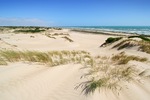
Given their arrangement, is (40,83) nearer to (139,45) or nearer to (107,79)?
(107,79)

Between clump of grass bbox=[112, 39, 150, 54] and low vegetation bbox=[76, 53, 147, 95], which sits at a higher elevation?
low vegetation bbox=[76, 53, 147, 95]

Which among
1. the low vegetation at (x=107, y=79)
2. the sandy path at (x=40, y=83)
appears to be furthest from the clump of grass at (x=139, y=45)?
the sandy path at (x=40, y=83)

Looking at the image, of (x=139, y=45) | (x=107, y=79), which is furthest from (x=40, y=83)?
(x=139, y=45)

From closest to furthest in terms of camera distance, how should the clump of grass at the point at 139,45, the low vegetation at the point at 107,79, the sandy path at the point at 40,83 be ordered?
the sandy path at the point at 40,83 < the low vegetation at the point at 107,79 < the clump of grass at the point at 139,45

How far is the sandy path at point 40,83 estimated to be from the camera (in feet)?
17.3

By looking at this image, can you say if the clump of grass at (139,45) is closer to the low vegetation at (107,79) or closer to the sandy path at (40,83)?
→ the low vegetation at (107,79)

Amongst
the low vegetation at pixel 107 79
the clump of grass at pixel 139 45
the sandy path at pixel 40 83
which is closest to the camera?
the sandy path at pixel 40 83

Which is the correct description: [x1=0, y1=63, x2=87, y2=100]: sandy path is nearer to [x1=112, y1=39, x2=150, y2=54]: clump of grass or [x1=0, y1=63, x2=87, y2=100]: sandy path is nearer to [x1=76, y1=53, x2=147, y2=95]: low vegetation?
[x1=76, y1=53, x2=147, y2=95]: low vegetation

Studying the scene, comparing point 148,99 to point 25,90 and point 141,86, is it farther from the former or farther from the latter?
point 25,90

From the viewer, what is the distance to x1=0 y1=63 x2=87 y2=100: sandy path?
5258 millimetres

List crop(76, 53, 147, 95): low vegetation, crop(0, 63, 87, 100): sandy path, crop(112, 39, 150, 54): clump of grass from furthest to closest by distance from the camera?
crop(112, 39, 150, 54): clump of grass, crop(76, 53, 147, 95): low vegetation, crop(0, 63, 87, 100): sandy path

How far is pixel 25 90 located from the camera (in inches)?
219

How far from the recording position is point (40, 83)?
6.24 meters

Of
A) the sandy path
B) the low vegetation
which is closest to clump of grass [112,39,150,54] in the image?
the low vegetation
